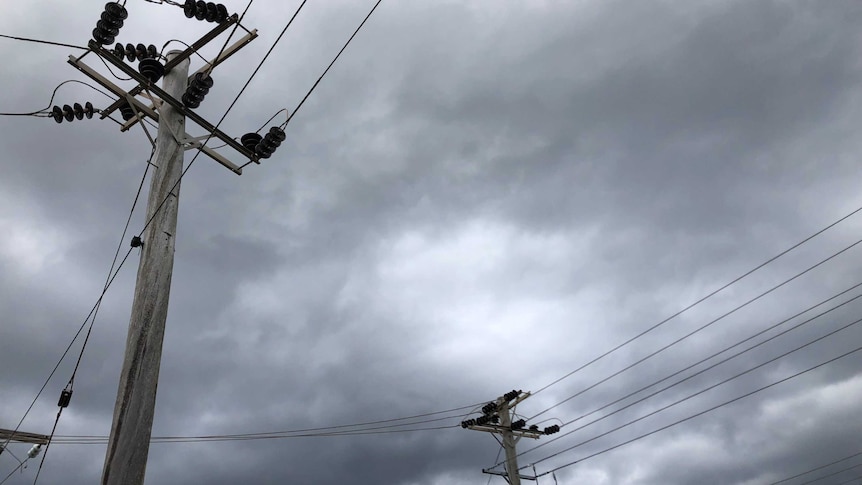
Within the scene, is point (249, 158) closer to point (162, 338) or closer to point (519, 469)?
point (162, 338)

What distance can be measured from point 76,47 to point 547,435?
897 inches

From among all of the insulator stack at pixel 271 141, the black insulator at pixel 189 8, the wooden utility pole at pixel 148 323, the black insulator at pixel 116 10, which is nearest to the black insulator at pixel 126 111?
the wooden utility pole at pixel 148 323

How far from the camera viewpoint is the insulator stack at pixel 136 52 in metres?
8.95

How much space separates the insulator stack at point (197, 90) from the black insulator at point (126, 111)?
103 centimetres

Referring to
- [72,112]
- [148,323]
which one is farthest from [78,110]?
[148,323]

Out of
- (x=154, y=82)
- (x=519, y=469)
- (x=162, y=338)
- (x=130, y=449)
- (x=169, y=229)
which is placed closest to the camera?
(x=130, y=449)

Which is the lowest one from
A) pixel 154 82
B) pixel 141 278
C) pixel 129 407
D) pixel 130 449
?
pixel 130 449

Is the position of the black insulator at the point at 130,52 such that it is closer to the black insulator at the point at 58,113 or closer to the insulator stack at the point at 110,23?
the insulator stack at the point at 110,23

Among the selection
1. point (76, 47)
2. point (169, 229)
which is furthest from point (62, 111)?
point (169, 229)

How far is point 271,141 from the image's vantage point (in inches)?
369

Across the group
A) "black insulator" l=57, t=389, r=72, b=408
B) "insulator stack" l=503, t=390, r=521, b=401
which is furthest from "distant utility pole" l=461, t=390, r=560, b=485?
"black insulator" l=57, t=389, r=72, b=408

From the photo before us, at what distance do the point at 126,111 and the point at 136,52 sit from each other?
0.94m

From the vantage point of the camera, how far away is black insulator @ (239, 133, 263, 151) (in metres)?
9.43

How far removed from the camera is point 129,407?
6270 millimetres
